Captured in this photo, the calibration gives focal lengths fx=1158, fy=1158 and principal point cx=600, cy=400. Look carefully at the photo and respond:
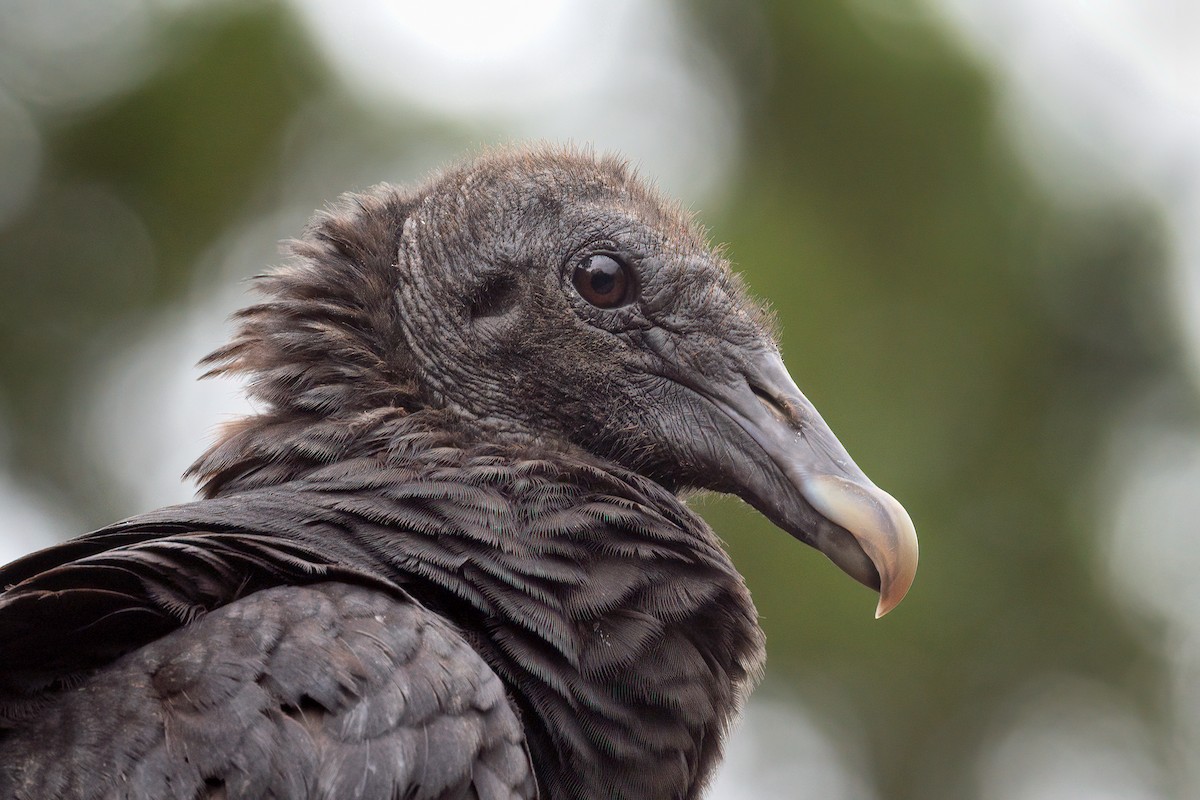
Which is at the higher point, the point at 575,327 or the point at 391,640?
the point at 575,327

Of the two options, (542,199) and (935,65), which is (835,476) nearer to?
(542,199)

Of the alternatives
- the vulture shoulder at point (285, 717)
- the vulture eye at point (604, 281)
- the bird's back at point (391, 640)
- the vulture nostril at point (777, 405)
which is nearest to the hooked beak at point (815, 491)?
the vulture nostril at point (777, 405)

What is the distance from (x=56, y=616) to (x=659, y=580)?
4.61ft

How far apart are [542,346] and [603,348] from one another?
0.19 m

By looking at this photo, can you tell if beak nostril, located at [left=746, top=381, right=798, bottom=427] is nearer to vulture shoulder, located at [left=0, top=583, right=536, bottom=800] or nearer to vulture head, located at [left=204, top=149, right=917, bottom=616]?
vulture head, located at [left=204, top=149, right=917, bottom=616]

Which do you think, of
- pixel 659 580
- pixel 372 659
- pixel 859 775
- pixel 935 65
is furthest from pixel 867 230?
pixel 372 659

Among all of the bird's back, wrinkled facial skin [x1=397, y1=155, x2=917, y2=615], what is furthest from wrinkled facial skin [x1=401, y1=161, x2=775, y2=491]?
the bird's back

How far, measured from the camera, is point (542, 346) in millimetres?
3459

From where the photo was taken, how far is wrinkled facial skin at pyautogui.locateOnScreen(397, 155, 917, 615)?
3.38 m

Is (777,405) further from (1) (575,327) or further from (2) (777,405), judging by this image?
(1) (575,327)

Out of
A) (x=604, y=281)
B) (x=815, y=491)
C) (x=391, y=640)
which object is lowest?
(x=391, y=640)

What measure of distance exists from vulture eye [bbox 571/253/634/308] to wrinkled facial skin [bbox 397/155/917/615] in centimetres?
2

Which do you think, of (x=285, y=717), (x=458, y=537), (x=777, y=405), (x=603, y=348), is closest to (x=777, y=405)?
(x=777, y=405)

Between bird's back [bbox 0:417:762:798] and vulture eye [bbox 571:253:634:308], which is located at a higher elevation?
vulture eye [bbox 571:253:634:308]
